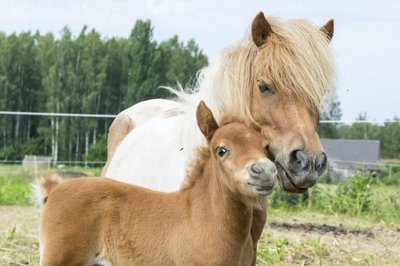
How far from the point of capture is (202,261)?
9.55ft

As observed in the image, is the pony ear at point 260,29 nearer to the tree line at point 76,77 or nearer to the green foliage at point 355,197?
the green foliage at point 355,197

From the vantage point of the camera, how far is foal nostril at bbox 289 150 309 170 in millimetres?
2760

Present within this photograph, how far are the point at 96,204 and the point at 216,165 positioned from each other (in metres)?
0.65

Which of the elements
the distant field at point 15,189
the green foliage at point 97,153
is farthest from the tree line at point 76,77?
the distant field at point 15,189

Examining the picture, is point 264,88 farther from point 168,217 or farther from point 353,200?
point 353,200

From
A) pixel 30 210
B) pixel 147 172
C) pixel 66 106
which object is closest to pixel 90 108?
pixel 66 106

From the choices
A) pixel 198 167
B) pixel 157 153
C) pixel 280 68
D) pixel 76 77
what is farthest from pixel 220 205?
pixel 76 77

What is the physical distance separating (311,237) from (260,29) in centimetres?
463

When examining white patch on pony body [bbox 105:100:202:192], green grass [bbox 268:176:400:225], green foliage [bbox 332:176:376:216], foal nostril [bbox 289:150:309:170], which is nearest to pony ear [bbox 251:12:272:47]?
white patch on pony body [bbox 105:100:202:192]

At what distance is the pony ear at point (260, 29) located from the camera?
318 centimetres

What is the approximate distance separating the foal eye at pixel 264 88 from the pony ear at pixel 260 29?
0.83 ft

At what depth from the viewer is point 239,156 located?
2797 mm

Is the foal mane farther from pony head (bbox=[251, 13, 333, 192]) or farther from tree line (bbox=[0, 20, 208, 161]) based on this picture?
tree line (bbox=[0, 20, 208, 161])

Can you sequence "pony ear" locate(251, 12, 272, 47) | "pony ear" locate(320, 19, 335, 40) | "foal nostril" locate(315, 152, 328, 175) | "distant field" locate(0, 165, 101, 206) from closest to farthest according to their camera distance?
"foal nostril" locate(315, 152, 328, 175), "pony ear" locate(251, 12, 272, 47), "pony ear" locate(320, 19, 335, 40), "distant field" locate(0, 165, 101, 206)
